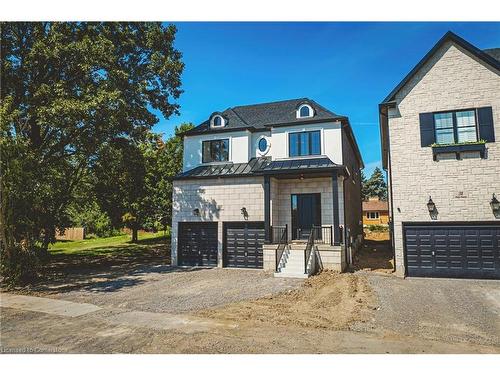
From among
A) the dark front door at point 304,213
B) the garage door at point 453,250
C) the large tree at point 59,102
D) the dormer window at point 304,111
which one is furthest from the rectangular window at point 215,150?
the garage door at point 453,250

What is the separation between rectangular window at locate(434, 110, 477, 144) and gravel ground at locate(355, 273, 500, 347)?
5.53m

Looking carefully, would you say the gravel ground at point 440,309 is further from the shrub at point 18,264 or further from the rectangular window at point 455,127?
the shrub at point 18,264

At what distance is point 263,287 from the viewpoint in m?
11.3

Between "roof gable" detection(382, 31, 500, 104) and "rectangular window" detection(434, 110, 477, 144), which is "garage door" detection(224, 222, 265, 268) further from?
"rectangular window" detection(434, 110, 477, 144)

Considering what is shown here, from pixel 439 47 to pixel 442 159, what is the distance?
184 inches

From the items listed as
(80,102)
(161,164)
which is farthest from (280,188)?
(161,164)

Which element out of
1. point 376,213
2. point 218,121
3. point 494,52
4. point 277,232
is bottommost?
point 277,232

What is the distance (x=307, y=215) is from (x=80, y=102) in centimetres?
1138

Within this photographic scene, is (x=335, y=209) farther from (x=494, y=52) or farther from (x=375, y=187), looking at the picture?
(x=375, y=187)

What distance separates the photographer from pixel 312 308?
858 cm

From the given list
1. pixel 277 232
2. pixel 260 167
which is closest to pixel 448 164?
pixel 277 232

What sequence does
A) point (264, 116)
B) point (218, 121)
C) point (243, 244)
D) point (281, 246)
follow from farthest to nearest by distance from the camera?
point (264, 116)
point (218, 121)
point (243, 244)
point (281, 246)

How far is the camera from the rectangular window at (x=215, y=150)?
712 inches

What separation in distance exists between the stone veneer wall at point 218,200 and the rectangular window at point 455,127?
317 inches
